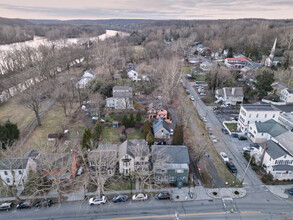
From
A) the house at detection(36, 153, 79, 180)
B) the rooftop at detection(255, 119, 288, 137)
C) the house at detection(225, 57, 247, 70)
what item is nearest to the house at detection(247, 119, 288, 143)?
the rooftop at detection(255, 119, 288, 137)

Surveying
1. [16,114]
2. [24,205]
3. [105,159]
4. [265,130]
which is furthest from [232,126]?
[16,114]

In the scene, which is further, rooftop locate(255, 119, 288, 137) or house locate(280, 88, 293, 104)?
house locate(280, 88, 293, 104)

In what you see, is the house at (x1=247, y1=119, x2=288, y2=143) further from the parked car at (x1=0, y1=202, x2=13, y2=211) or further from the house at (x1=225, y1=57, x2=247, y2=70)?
the house at (x1=225, y1=57, x2=247, y2=70)

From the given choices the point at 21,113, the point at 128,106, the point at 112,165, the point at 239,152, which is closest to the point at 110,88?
the point at 128,106

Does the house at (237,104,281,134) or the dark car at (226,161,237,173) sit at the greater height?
the house at (237,104,281,134)

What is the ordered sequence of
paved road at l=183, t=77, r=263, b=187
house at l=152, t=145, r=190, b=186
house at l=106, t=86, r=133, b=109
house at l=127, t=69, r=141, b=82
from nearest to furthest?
house at l=152, t=145, r=190, b=186 < paved road at l=183, t=77, r=263, b=187 < house at l=106, t=86, r=133, b=109 < house at l=127, t=69, r=141, b=82

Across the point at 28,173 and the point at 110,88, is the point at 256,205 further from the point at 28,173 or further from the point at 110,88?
the point at 110,88
